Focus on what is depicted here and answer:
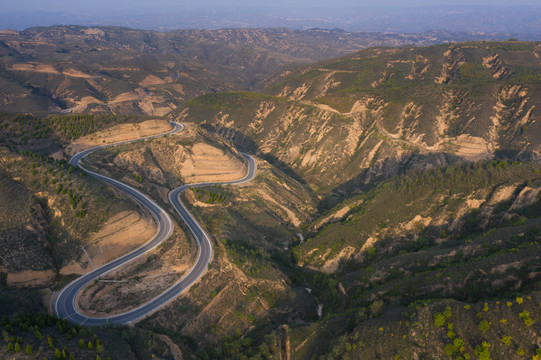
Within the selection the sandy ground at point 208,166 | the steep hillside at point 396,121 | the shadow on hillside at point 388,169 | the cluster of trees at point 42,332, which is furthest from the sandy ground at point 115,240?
the steep hillside at point 396,121

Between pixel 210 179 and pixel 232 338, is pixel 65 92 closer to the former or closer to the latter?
pixel 210 179

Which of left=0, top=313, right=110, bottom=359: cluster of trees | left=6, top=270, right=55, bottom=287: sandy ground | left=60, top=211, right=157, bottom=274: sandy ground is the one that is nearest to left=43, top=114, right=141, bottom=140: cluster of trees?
left=60, top=211, right=157, bottom=274: sandy ground

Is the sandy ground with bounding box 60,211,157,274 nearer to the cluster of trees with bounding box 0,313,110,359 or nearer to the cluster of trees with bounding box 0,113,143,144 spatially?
the cluster of trees with bounding box 0,313,110,359

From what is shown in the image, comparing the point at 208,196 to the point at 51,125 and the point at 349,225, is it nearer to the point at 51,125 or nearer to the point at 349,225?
Result: the point at 349,225

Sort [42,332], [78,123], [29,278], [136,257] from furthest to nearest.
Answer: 1. [78,123]
2. [136,257]
3. [29,278]
4. [42,332]

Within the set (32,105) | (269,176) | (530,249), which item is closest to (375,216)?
(530,249)

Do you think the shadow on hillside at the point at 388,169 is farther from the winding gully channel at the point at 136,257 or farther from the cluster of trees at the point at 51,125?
the cluster of trees at the point at 51,125

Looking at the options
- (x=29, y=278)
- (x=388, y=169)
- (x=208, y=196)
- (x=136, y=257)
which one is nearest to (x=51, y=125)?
(x=208, y=196)
